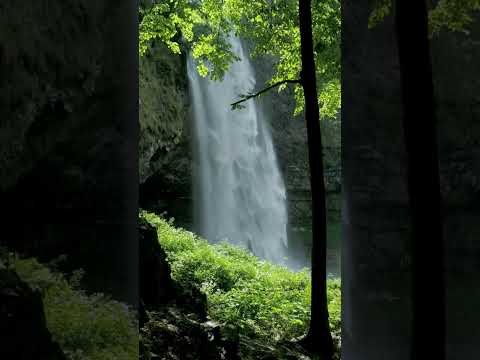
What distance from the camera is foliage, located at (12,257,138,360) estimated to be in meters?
3.68

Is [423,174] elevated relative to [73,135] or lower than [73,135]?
lower

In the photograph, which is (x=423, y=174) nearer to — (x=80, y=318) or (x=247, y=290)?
(x=80, y=318)

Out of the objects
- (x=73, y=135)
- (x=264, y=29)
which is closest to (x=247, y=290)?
(x=264, y=29)

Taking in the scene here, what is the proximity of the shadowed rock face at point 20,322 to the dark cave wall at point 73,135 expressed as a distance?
82cm

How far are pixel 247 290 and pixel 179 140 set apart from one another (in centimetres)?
719

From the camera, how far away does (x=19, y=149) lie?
3.18 metres

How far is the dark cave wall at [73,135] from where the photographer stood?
3.07 metres

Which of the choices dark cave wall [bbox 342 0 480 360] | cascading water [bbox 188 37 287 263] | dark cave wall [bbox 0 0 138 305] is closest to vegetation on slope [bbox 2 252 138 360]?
dark cave wall [bbox 0 0 138 305]

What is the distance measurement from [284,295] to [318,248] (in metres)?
3.73

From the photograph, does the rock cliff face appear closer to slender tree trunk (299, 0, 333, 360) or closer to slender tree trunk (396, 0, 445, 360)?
slender tree trunk (299, 0, 333, 360)

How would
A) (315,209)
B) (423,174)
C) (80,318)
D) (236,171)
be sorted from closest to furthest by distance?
(423,174), (80,318), (315,209), (236,171)

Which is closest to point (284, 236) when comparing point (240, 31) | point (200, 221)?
point (200, 221)

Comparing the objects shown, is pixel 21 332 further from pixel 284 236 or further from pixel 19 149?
pixel 284 236

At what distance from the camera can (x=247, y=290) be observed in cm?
1084
